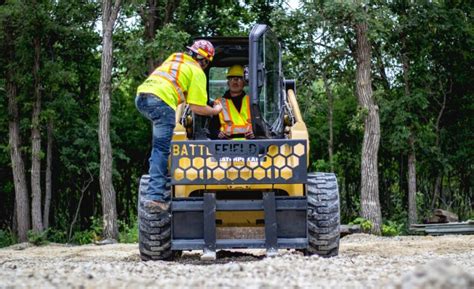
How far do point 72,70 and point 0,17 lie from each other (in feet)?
9.36

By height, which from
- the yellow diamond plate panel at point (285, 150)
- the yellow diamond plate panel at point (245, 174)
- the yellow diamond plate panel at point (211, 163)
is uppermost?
the yellow diamond plate panel at point (285, 150)

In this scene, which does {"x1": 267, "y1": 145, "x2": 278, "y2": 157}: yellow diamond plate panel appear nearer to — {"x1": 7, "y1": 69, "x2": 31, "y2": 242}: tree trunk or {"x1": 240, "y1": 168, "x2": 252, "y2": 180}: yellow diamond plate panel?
{"x1": 240, "y1": 168, "x2": 252, "y2": 180}: yellow diamond plate panel

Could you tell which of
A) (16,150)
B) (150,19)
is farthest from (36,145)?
(150,19)

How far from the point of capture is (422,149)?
28.4 m

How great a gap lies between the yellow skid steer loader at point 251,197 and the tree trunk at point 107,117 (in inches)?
518

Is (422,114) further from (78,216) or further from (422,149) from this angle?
(78,216)

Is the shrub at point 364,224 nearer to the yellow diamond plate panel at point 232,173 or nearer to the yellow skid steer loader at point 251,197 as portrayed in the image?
the yellow skid steer loader at point 251,197

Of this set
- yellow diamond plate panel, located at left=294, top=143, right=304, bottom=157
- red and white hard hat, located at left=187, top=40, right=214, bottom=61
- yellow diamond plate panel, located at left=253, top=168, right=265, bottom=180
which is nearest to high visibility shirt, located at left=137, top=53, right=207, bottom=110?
red and white hard hat, located at left=187, top=40, right=214, bottom=61

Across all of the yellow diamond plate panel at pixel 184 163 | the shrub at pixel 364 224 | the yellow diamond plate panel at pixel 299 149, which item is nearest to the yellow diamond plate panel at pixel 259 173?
the yellow diamond plate panel at pixel 299 149

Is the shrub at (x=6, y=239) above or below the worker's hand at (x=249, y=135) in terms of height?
below

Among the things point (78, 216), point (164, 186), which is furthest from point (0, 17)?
point (164, 186)

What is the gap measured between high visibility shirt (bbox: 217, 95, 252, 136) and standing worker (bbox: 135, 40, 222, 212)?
29.9 inches

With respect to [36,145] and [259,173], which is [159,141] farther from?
[36,145]

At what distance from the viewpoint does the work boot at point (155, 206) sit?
10883mm
